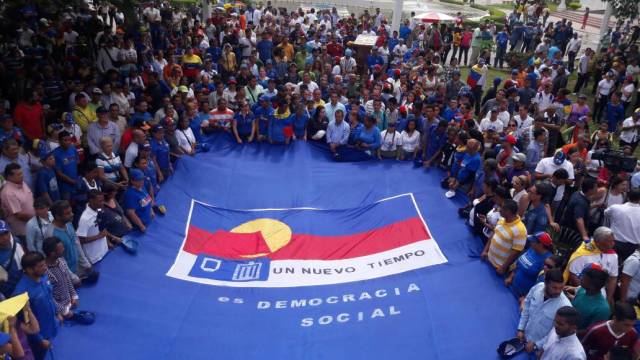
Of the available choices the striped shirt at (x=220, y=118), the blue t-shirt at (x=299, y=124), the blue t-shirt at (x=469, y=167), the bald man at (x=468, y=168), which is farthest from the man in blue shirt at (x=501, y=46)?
the striped shirt at (x=220, y=118)

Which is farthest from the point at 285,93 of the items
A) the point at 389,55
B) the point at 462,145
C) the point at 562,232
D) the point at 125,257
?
the point at 389,55

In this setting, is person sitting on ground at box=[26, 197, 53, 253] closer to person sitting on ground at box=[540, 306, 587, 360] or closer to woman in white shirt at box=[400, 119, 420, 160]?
person sitting on ground at box=[540, 306, 587, 360]

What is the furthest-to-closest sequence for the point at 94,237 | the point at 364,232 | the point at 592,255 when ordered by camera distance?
the point at 364,232 → the point at 94,237 → the point at 592,255

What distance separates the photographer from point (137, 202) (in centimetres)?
698

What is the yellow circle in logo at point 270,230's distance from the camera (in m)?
7.42

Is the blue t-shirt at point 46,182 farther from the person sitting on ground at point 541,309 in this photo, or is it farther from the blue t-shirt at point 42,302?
the person sitting on ground at point 541,309

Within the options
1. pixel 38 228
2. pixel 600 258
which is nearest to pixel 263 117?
pixel 38 228

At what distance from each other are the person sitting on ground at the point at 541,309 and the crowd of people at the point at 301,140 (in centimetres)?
2

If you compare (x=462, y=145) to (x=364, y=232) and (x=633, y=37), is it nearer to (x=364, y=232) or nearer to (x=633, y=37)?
(x=364, y=232)

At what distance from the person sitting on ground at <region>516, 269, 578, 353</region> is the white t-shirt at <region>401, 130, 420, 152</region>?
4618 mm

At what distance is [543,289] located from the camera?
499cm

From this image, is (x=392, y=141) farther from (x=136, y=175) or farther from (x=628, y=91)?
(x=628, y=91)

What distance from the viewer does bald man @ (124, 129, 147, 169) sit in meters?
7.82

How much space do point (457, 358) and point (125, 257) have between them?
13.7ft
